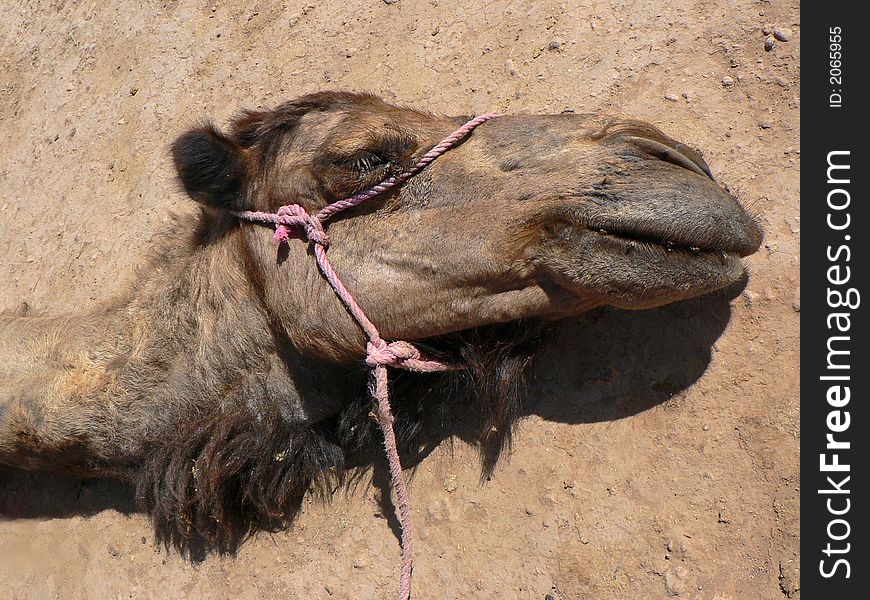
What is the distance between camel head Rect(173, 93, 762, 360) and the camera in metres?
2.04

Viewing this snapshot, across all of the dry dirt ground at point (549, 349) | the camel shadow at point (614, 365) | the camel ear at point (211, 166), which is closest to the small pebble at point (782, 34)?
the dry dirt ground at point (549, 349)

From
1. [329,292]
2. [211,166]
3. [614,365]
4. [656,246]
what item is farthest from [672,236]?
[211,166]

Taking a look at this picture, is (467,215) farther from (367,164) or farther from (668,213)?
(668,213)

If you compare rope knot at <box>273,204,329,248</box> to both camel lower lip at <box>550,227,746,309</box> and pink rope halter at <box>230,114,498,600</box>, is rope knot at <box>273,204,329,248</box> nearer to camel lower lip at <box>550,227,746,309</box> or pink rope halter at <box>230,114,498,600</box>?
pink rope halter at <box>230,114,498,600</box>

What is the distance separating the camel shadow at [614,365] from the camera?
2.47 meters

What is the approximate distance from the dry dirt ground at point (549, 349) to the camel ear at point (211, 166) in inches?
40.3

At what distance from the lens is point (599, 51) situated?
297 cm

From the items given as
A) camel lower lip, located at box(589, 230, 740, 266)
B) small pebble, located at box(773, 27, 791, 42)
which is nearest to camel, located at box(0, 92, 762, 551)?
camel lower lip, located at box(589, 230, 740, 266)

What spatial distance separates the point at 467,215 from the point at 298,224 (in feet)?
1.82

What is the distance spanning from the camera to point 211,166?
2523 millimetres

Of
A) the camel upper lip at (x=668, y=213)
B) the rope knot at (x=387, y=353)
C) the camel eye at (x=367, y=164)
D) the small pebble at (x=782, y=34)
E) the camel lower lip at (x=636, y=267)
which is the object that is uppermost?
the camel eye at (x=367, y=164)

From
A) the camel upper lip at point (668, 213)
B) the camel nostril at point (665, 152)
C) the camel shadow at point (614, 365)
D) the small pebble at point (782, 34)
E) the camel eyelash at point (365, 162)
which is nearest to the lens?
the camel upper lip at point (668, 213)

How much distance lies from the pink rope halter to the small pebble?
110cm

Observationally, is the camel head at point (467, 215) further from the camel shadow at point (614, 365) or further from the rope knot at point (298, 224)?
the camel shadow at point (614, 365)
